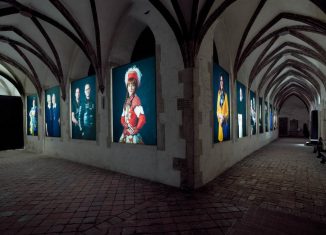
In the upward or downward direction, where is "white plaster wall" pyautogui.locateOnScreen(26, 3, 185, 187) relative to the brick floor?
upward

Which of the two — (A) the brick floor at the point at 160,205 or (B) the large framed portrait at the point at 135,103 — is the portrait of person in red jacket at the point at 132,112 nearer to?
(B) the large framed portrait at the point at 135,103

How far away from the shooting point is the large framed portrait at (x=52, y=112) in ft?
29.5

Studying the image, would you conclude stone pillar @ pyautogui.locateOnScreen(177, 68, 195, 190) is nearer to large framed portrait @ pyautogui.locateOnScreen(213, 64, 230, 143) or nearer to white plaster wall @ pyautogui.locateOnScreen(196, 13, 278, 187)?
white plaster wall @ pyautogui.locateOnScreen(196, 13, 278, 187)

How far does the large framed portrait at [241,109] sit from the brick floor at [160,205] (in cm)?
280

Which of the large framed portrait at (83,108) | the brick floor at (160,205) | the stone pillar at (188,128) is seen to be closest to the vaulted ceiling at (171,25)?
the stone pillar at (188,128)

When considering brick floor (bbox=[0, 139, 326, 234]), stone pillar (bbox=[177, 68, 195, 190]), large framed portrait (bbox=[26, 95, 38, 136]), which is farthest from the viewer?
large framed portrait (bbox=[26, 95, 38, 136])

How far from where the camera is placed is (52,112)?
9367 mm

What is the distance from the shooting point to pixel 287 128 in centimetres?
2438

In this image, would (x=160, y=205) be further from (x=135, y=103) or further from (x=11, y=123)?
(x=11, y=123)

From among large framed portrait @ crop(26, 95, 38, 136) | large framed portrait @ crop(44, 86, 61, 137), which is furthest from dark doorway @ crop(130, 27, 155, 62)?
large framed portrait @ crop(26, 95, 38, 136)

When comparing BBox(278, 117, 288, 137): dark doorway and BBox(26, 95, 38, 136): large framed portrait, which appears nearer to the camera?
BBox(26, 95, 38, 136): large framed portrait

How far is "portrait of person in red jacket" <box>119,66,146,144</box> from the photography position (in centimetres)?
547

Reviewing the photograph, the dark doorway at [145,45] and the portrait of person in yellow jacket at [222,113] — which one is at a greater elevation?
the dark doorway at [145,45]

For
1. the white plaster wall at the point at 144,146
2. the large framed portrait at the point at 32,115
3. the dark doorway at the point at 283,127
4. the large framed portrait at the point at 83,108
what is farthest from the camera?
the dark doorway at the point at 283,127
